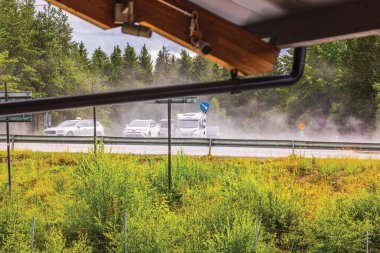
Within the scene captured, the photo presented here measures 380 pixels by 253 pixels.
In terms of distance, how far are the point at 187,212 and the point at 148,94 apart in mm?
5071

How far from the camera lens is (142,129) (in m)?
14.9

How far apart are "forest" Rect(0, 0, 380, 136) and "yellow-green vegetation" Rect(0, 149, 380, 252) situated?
7.64 metres

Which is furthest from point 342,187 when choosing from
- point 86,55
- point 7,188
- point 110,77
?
point 86,55

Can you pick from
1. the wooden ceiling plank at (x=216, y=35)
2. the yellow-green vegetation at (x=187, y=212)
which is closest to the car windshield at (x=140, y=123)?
the yellow-green vegetation at (x=187, y=212)

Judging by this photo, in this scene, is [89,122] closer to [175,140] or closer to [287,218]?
[175,140]

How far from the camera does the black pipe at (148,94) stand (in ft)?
3.86

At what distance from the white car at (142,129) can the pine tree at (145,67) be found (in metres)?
5.62

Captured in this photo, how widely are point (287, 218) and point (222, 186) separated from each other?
1096mm

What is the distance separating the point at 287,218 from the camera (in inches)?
247

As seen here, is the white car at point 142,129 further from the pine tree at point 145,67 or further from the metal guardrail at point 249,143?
the pine tree at point 145,67

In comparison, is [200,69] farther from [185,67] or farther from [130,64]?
[130,64]

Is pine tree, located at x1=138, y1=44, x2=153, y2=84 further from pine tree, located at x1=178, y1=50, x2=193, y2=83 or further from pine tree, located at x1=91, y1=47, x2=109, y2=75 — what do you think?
pine tree, located at x1=178, y1=50, x2=193, y2=83

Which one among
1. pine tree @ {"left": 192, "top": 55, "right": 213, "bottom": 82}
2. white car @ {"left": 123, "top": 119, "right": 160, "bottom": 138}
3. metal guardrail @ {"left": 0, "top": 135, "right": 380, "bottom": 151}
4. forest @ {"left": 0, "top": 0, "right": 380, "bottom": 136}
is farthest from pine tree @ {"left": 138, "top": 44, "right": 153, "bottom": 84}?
metal guardrail @ {"left": 0, "top": 135, "right": 380, "bottom": 151}

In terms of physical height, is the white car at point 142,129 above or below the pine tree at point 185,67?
below
